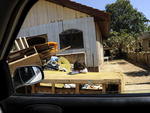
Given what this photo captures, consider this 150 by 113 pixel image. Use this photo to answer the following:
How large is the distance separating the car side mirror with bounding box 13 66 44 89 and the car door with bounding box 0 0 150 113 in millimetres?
115

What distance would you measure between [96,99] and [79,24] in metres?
8.54

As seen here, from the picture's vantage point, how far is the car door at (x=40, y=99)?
1378mm

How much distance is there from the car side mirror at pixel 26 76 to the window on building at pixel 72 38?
7388 millimetres

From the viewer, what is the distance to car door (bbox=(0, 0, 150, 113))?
4.52 ft

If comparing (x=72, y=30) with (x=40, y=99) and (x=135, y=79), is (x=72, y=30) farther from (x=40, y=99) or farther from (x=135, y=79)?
(x=40, y=99)

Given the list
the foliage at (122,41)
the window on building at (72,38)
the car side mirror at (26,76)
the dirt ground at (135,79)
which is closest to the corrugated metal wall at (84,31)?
the window on building at (72,38)

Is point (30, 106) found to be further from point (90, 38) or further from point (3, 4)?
point (90, 38)

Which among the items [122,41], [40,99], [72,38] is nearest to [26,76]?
[40,99]

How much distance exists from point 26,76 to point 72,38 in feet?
26.0

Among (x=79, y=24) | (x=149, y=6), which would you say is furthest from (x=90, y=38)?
(x=149, y=6)

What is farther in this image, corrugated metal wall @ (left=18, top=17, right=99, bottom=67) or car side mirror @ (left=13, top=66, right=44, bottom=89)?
corrugated metal wall @ (left=18, top=17, right=99, bottom=67)

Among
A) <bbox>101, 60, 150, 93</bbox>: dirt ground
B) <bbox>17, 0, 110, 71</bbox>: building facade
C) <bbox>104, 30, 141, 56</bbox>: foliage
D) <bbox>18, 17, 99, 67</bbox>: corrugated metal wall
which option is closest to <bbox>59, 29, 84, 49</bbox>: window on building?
<bbox>17, 0, 110, 71</bbox>: building facade

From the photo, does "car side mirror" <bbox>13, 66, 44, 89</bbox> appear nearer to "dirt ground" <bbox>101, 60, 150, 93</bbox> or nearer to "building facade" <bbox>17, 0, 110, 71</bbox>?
"dirt ground" <bbox>101, 60, 150, 93</bbox>

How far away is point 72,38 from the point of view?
9.57 meters
